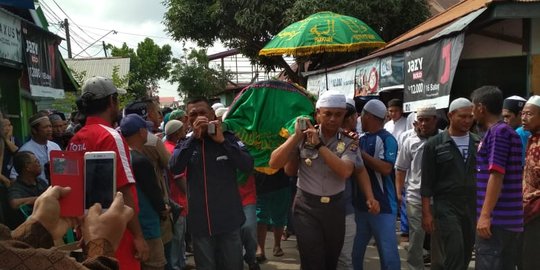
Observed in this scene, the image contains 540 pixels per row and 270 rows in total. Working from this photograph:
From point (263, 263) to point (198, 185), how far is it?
258 centimetres

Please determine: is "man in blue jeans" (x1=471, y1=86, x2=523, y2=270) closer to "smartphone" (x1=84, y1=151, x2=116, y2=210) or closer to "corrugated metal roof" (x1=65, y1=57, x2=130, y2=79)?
"smartphone" (x1=84, y1=151, x2=116, y2=210)

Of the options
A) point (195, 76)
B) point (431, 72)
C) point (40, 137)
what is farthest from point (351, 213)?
point (195, 76)

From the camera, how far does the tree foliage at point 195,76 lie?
34344 millimetres

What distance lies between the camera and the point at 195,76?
34500mm

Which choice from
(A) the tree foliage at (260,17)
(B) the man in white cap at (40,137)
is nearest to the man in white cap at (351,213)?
(B) the man in white cap at (40,137)

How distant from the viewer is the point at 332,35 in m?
7.97

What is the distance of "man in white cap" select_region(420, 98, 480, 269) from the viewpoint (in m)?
4.58

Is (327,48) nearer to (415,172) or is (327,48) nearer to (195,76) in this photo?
(415,172)

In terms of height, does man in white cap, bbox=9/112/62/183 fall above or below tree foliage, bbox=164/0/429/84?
below

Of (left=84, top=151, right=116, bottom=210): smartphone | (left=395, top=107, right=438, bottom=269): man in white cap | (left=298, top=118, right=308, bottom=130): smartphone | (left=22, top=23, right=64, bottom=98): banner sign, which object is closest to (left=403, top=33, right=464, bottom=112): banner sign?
(left=395, top=107, right=438, bottom=269): man in white cap

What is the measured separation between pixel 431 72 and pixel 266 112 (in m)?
3.42

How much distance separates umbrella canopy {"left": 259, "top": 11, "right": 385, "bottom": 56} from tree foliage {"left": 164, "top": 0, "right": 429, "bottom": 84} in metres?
8.38

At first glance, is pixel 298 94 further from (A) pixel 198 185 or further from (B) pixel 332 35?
(B) pixel 332 35

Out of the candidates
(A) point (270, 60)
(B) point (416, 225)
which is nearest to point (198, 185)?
(B) point (416, 225)
